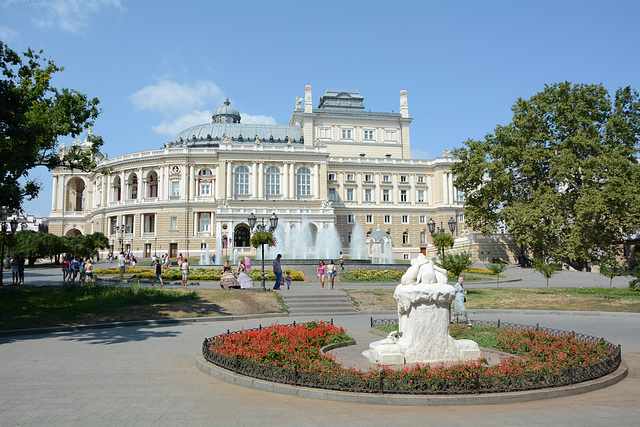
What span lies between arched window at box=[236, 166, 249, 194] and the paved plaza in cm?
5717

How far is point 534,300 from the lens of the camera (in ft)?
74.5

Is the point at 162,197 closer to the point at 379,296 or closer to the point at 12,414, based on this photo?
the point at 379,296

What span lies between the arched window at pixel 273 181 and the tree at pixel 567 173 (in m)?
31.3

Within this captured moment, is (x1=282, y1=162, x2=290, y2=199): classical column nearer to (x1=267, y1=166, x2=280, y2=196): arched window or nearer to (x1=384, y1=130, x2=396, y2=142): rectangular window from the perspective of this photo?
(x1=267, y1=166, x2=280, y2=196): arched window

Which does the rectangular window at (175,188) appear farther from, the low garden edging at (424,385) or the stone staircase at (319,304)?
the low garden edging at (424,385)

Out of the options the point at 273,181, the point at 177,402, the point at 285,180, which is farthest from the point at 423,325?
the point at 273,181

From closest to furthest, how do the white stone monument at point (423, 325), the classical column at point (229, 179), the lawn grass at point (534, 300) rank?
the white stone monument at point (423, 325), the lawn grass at point (534, 300), the classical column at point (229, 179)

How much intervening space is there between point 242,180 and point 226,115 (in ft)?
80.0

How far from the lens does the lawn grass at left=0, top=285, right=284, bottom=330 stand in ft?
55.8

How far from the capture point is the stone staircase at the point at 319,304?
20.8 metres

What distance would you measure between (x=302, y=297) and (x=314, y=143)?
55495 mm

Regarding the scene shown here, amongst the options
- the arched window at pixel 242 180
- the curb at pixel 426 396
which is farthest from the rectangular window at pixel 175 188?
the curb at pixel 426 396

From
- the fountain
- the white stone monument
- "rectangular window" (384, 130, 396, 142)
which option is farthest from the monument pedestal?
"rectangular window" (384, 130, 396, 142)

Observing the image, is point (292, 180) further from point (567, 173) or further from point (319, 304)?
point (319, 304)
